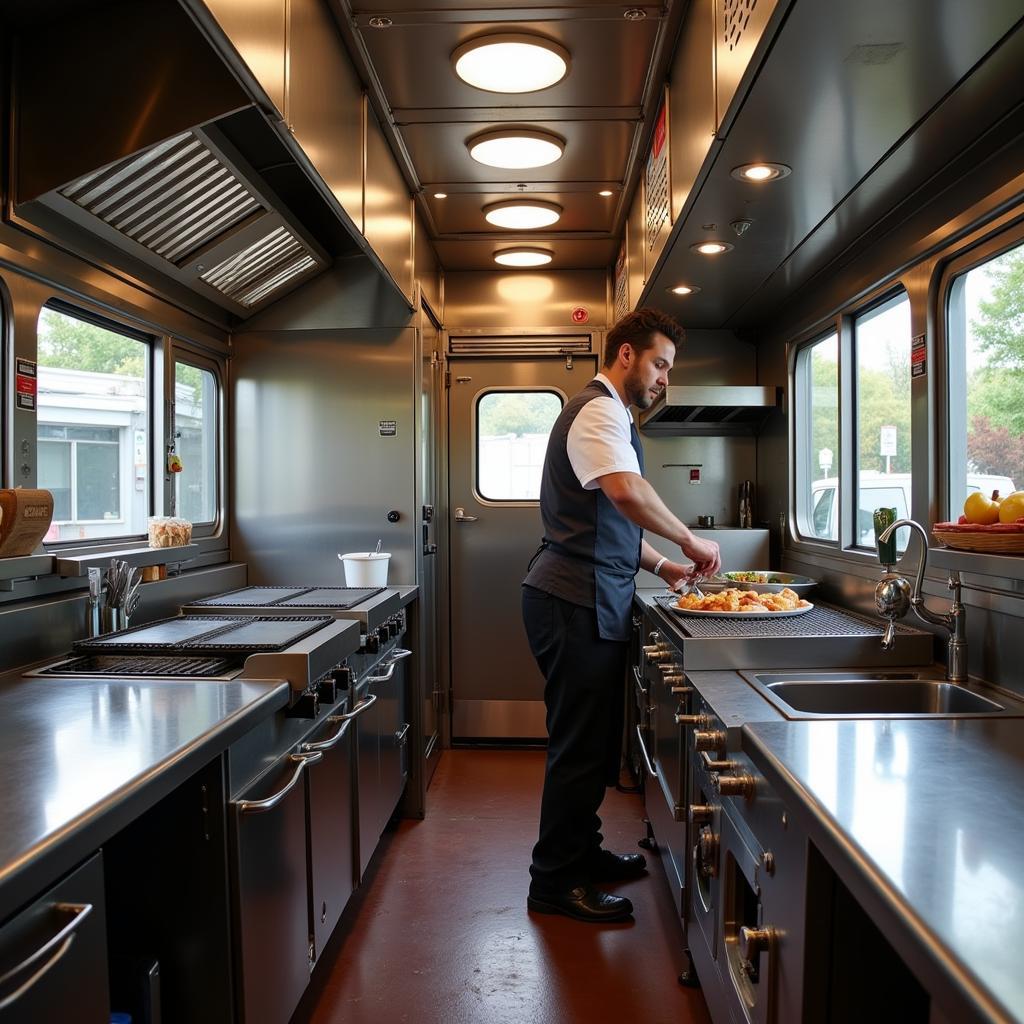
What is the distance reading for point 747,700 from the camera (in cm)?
188

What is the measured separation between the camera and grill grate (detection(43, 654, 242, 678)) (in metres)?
1.95

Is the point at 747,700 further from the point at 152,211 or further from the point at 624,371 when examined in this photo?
the point at 152,211

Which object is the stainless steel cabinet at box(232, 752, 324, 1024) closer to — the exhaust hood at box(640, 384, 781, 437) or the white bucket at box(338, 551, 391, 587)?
the white bucket at box(338, 551, 391, 587)

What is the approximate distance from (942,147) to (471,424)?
3.13 m

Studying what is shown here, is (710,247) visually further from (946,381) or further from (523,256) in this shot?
(523,256)

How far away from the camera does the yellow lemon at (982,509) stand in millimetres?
1728

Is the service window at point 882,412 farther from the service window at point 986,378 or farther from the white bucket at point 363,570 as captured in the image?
the white bucket at point 363,570

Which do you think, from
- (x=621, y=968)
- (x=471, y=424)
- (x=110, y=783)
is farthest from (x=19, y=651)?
(x=471, y=424)

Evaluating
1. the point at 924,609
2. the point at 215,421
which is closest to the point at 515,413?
the point at 215,421

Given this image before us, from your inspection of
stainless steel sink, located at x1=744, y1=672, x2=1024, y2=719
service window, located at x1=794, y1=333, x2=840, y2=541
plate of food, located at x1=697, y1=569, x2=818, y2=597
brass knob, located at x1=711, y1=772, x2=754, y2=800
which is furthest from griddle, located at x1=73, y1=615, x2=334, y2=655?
service window, located at x1=794, y1=333, x2=840, y2=541

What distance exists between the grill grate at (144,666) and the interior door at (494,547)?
2.77 m

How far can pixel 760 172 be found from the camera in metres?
2.21

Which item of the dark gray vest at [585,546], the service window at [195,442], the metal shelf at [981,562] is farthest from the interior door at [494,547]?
the metal shelf at [981,562]

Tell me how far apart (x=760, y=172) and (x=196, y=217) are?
1.72 meters
